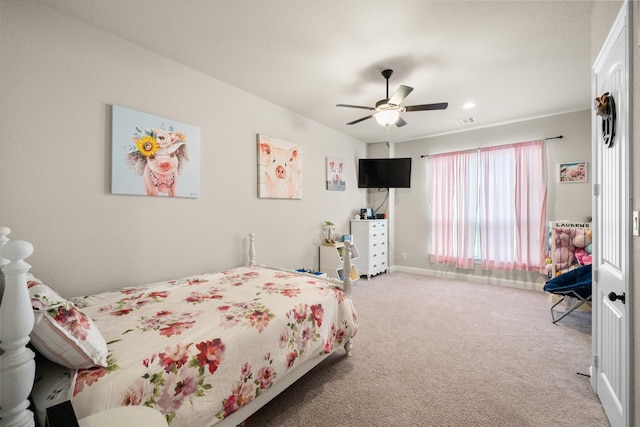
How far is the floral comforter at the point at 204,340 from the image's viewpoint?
1.12 metres

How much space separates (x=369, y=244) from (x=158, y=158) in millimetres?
3459

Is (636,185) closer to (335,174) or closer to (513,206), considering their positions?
(513,206)

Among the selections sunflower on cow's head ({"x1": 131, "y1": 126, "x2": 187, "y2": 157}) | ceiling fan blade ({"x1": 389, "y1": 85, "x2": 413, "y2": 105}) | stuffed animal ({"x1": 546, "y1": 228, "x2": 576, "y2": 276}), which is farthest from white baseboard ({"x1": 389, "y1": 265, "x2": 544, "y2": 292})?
sunflower on cow's head ({"x1": 131, "y1": 126, "x2": 187, "y2": 157})

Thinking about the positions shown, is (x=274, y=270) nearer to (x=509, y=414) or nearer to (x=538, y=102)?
(x=509, y=414)

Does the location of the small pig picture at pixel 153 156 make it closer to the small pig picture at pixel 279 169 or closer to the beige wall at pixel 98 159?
the beige wall at pixel 98 159

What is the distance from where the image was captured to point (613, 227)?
151cm

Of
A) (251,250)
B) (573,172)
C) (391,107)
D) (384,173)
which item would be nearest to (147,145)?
(251,250)

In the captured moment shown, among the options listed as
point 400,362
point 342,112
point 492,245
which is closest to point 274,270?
point 400,362

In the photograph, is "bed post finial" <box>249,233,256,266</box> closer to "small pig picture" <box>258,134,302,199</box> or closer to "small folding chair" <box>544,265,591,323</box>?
"small pig picture" <box>258,134,302,199</box>

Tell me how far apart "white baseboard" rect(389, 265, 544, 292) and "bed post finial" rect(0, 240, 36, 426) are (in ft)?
17.1

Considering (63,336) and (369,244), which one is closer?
(63,336)

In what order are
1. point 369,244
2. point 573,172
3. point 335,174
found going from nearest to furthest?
point 573,172, point 335,174, point 369,244

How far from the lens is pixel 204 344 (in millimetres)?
1331

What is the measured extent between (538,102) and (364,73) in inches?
98.6
